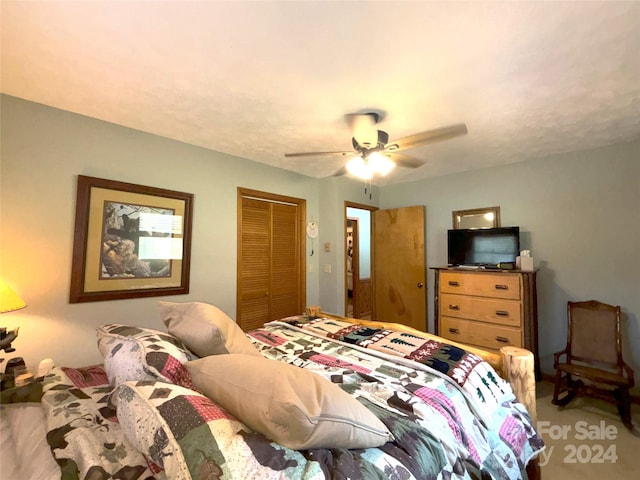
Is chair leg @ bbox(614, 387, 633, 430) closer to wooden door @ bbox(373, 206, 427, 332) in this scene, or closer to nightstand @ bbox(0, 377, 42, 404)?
wooden door @ bbox(373, 206, 427, 332)

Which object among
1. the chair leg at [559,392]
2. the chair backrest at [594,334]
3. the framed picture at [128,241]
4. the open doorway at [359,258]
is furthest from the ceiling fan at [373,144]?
the open doorway at [359,258]

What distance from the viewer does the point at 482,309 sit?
316 centimetres

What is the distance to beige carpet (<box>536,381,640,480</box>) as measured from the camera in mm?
1956

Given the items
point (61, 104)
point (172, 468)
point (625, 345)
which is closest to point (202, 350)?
point (172, 468)

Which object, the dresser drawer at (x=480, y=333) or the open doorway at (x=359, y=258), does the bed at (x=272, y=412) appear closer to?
the dresser drawer at (x=480, y=333)

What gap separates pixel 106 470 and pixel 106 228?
6.74 ft

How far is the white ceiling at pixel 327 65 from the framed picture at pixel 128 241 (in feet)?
1.96

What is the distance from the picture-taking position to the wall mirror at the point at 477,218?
3.63m

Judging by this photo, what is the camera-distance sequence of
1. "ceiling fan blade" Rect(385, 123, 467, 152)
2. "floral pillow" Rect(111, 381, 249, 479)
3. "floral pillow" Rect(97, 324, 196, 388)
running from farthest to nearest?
1. "ceiling fan blade" Rect(385, 123, 467, 152)
2. "floral pillow" Rect(97, 324, 196, 388)
3. "floral pillow" Rect(111, 381, 249, 479)

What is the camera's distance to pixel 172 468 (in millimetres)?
707

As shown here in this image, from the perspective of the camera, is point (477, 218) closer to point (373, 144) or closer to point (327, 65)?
point (373, 144)

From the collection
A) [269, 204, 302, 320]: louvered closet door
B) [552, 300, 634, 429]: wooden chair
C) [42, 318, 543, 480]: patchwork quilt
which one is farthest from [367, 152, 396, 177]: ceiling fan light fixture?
[552, 300, 634, 429]: wooden chair

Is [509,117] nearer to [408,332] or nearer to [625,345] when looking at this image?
[408,332]

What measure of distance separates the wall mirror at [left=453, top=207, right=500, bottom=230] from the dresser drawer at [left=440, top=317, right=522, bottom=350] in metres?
1.24
